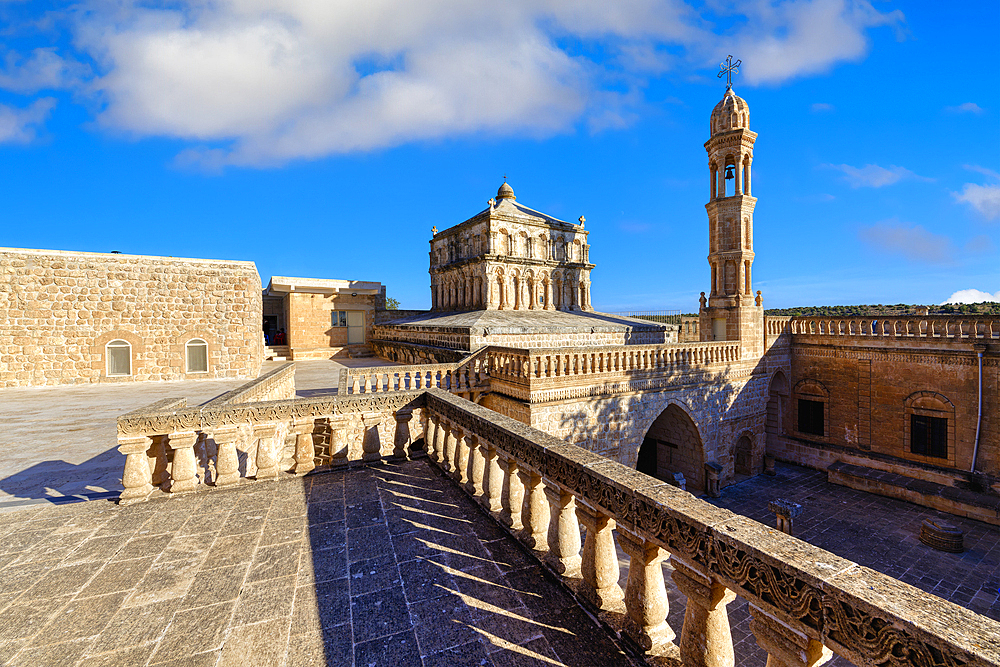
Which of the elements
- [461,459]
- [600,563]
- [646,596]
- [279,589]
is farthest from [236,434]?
[646,596]

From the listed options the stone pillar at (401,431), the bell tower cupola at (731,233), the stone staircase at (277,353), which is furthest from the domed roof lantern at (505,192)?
the stone pillar at (401,431)

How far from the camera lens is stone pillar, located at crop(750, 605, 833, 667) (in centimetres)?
153

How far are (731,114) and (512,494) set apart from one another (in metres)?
18.3

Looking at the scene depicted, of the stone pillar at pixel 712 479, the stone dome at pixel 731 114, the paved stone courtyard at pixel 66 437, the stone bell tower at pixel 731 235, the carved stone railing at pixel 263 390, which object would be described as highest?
the stone dome at pixel 731 114

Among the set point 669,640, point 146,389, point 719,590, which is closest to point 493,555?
point 669,640

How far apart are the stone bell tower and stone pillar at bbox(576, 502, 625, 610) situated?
1521cm

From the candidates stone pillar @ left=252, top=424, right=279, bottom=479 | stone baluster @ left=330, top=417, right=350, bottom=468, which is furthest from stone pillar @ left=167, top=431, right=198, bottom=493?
stone baluster @ left=330, top=417, right=350, bottom=468

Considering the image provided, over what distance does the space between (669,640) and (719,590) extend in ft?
1.98

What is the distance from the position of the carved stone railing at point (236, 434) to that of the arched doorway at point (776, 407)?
16884mm

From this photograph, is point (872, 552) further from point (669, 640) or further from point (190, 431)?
point (190, 431)

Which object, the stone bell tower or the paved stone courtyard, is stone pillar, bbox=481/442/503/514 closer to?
the paved stone courtyard

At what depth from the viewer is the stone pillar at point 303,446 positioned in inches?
187

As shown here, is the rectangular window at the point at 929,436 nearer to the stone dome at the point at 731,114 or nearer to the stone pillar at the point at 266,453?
the stone dome at the point at 731,114

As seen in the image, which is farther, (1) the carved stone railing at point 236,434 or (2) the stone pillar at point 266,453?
(2) the stone pillar at point 266,453
